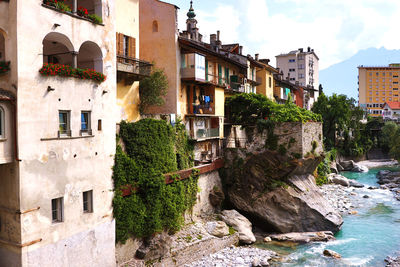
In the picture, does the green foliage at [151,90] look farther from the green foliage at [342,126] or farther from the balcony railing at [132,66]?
the green foliage at [342,126]

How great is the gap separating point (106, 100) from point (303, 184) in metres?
20.4

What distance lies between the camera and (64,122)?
1648cm

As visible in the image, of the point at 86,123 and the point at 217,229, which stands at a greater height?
the point at 86,123

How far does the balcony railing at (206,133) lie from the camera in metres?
29.7

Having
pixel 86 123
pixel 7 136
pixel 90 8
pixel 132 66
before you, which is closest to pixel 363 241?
pixel 132 66

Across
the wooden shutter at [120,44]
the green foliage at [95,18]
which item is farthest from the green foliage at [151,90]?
the green foliage at [95,18]

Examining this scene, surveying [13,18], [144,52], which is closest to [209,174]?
[144,52]

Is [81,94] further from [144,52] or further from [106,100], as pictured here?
[144,52]

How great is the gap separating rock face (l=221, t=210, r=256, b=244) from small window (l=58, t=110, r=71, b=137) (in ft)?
51.1

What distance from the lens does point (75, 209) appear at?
16875 mm

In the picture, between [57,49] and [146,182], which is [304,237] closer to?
[146,182]

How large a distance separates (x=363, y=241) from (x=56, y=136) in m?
24.3

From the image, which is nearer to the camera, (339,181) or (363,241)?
(363,241)

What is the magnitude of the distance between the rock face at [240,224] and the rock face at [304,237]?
2116 millimetres
